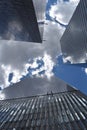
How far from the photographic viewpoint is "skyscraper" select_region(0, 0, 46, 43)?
191ft

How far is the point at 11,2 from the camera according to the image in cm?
5709

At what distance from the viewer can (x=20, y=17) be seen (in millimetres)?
68812

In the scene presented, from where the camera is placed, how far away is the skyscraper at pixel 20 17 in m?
58.4

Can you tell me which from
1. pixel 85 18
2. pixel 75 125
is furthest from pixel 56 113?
pixel 85 18

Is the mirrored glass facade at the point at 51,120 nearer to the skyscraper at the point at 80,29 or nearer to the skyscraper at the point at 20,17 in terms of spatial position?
the skyscraper at the point at 20,17

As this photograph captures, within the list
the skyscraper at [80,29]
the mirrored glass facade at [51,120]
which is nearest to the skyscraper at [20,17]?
the mirrored glass facade at [51,120]

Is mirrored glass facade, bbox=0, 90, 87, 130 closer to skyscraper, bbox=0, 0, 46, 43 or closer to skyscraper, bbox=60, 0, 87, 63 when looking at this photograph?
skyscraper, bbox=0, 0, 46, 43

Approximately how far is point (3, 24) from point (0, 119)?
36549 millimetres

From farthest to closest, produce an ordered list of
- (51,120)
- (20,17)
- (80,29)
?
(80,29)
(51,120)
(20,17)

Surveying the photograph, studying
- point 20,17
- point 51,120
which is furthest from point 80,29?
point 51,120

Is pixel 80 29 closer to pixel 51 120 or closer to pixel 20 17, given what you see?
pixel 20 17

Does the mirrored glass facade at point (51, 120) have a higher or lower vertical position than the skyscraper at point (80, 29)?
lower

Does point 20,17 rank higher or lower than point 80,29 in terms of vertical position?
lower

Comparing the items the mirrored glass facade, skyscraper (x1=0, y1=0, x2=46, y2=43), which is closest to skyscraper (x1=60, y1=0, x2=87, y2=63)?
skyscraper (x1=0, y1=0, x2=46, y2=43)
